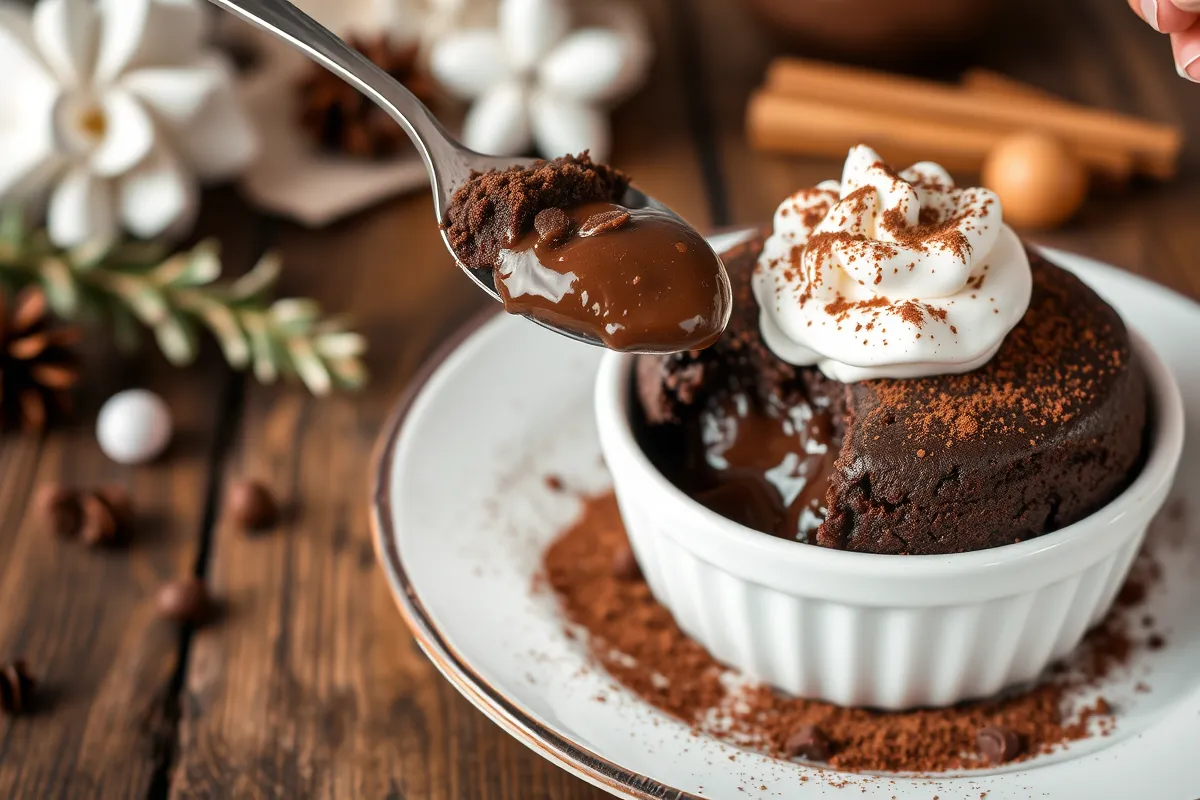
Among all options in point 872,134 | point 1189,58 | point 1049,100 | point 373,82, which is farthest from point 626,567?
point 1049,100

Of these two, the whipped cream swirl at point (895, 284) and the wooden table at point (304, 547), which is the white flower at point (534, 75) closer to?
the wooden table at point (304, 547)

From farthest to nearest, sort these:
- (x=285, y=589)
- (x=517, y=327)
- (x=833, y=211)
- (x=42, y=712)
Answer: (x=517, y=327)
(x=285, y=589)
(x=42, y=712)
(x=833, y=211)

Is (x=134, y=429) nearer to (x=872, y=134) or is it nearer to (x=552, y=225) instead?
(x=552, y=225)

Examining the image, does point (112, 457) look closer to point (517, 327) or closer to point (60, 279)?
point (60, 279)

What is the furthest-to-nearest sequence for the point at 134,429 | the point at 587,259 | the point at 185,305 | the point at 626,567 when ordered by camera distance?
the point at 185,305, the point at 134,429, the point at 626,567, the point at 587,259

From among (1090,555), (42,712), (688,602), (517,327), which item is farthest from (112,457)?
(1090,555)

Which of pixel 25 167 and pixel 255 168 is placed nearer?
pixel 25 167
